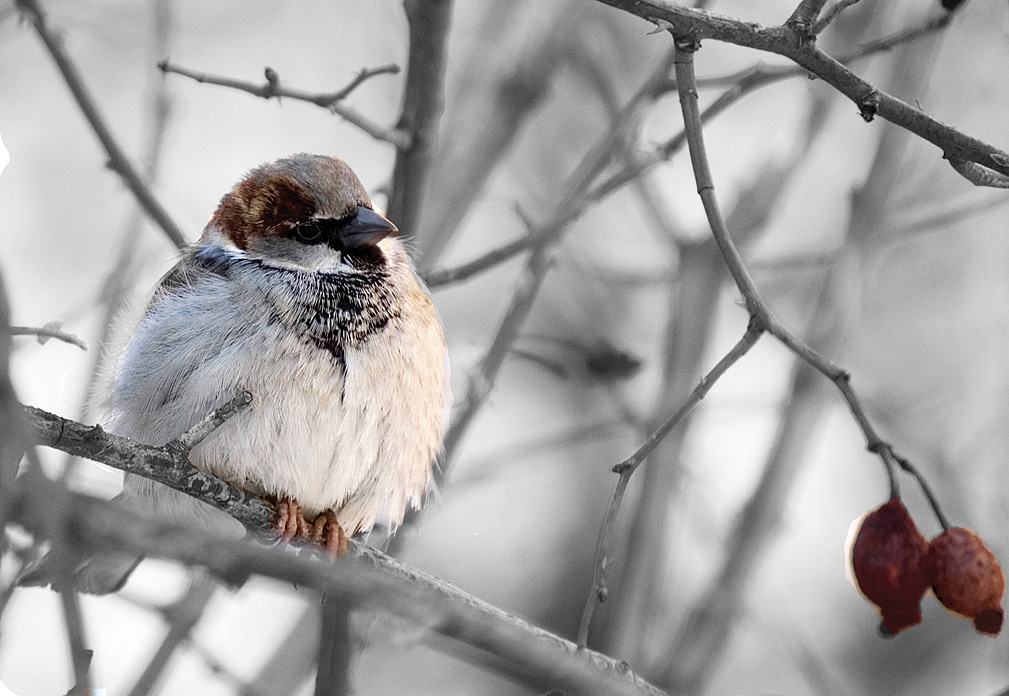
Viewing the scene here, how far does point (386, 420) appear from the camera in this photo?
3.35 metres

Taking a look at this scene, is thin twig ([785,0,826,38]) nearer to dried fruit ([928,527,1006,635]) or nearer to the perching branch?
dried fruit ([928,527,1006,635])

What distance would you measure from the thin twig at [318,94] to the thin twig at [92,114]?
271 millimetres

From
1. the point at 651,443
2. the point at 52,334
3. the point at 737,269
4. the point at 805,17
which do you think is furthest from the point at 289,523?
the point at 805,17

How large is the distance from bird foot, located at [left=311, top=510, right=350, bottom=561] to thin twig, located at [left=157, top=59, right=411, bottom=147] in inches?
48.4

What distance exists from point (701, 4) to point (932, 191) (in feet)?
8.83

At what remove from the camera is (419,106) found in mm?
3705

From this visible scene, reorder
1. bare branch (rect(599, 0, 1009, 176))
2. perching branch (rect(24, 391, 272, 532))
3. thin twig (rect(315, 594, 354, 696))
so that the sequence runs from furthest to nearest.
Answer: thin twig (rect(315, 594, 354, 696)) → bare branch (rect(599, 0, 1009, 176)) → perching branch (rect(24, 391, 272, 532))

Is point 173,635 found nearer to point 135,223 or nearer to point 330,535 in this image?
point 330,535

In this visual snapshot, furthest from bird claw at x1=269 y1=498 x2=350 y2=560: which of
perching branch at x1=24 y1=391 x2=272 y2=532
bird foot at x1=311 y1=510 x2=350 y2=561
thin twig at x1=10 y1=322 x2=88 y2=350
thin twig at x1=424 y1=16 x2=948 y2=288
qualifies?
thin twig at x1=424 y1=16 x2=948 y2=288

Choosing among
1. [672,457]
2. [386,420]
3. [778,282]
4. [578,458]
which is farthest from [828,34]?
[386,420]

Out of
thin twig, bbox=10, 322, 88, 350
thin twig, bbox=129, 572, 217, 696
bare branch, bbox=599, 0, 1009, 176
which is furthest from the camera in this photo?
thin twig, bbox=129, 572, 217, 696

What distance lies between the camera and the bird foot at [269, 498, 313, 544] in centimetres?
316

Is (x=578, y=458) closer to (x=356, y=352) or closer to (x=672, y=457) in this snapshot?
(x=672, y=457)

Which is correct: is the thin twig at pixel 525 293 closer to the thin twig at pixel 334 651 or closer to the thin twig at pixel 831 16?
the thin twig at pixel 334 651
